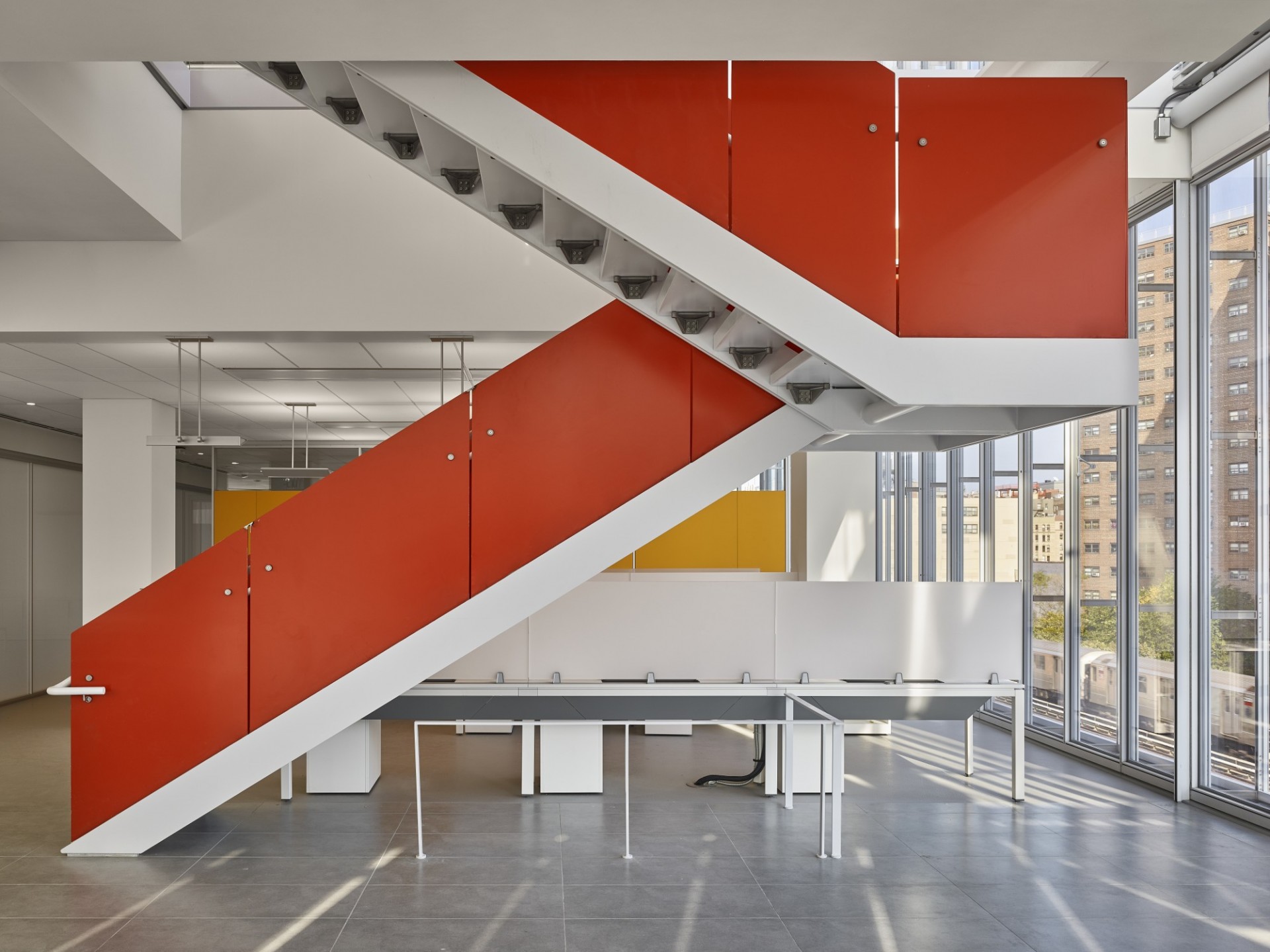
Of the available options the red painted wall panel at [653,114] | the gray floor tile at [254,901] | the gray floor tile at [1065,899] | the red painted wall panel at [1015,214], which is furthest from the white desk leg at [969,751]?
the red painted wall panel at [653,114]

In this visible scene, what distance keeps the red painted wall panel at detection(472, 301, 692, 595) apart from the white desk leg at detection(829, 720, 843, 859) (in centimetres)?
199

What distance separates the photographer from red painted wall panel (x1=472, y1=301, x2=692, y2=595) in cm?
557

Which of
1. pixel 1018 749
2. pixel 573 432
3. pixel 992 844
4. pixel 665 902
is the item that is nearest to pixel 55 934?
pixel 665 902

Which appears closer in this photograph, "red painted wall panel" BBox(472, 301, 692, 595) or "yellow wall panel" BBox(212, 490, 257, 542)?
"red painted wall panel" BBox(472, 301, 692, 595)

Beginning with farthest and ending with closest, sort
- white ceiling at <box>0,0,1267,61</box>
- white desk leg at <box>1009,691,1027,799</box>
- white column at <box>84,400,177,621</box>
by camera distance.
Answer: white column at <box>84,400,177,621</box> < white desk leg at <box>1009,691,1027,799</box> < white ceiling at <box>0,0,1267,61</box>

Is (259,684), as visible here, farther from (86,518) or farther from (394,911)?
(86,518)

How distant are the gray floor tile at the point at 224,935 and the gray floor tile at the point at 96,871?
0.70 meters

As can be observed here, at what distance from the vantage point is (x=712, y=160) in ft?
15.4

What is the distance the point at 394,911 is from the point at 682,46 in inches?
175

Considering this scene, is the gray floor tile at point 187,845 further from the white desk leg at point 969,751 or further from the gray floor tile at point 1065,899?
the white desk leg at point 969,751

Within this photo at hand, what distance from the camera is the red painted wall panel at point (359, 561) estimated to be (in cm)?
578

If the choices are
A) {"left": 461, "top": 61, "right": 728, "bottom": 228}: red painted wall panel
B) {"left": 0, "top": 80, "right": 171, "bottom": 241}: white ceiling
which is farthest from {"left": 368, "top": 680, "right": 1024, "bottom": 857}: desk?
{"left": 0, "top": 80, "right": 171, "bottom": 241}: white ceiling

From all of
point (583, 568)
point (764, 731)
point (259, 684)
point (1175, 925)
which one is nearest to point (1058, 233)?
point (583, 568)

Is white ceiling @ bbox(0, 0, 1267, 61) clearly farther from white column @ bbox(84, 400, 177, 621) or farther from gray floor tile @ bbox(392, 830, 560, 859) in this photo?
white column @ bbox(84, 400, 177, 621)
